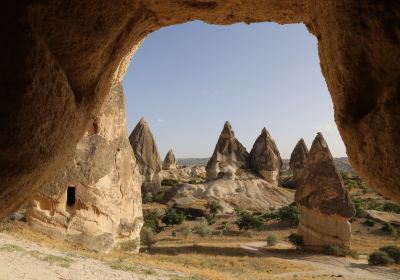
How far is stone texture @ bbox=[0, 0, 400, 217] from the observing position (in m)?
1.87

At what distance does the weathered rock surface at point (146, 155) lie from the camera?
36156 mm

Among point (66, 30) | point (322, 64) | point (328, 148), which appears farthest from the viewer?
point (328, 148)

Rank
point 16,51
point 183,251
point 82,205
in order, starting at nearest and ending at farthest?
point 16,51 < point 82,205 < point 183,251

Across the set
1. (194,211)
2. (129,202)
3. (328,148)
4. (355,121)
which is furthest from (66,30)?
(194,211)

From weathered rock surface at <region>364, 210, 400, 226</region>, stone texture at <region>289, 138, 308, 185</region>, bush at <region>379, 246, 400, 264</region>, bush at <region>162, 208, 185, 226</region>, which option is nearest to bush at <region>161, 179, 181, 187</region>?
stone texture at <region>289, 138, 308, 185</region>

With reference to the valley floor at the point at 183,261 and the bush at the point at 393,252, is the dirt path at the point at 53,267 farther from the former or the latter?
the bush at the point at 393,252

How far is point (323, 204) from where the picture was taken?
53.4 feet

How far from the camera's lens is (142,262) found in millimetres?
10117

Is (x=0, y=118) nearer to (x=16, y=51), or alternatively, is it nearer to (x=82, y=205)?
(x=16, y=51)

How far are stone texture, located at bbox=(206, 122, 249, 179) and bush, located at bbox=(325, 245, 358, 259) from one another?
73.3 feet

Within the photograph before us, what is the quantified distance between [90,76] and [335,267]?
46.2ft

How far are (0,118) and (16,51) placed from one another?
36cm

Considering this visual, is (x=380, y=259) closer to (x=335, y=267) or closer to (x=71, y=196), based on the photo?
(x=335, y=267)

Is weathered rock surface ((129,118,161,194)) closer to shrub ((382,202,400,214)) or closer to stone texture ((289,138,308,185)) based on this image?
stone texture ((289,138,308,185))
